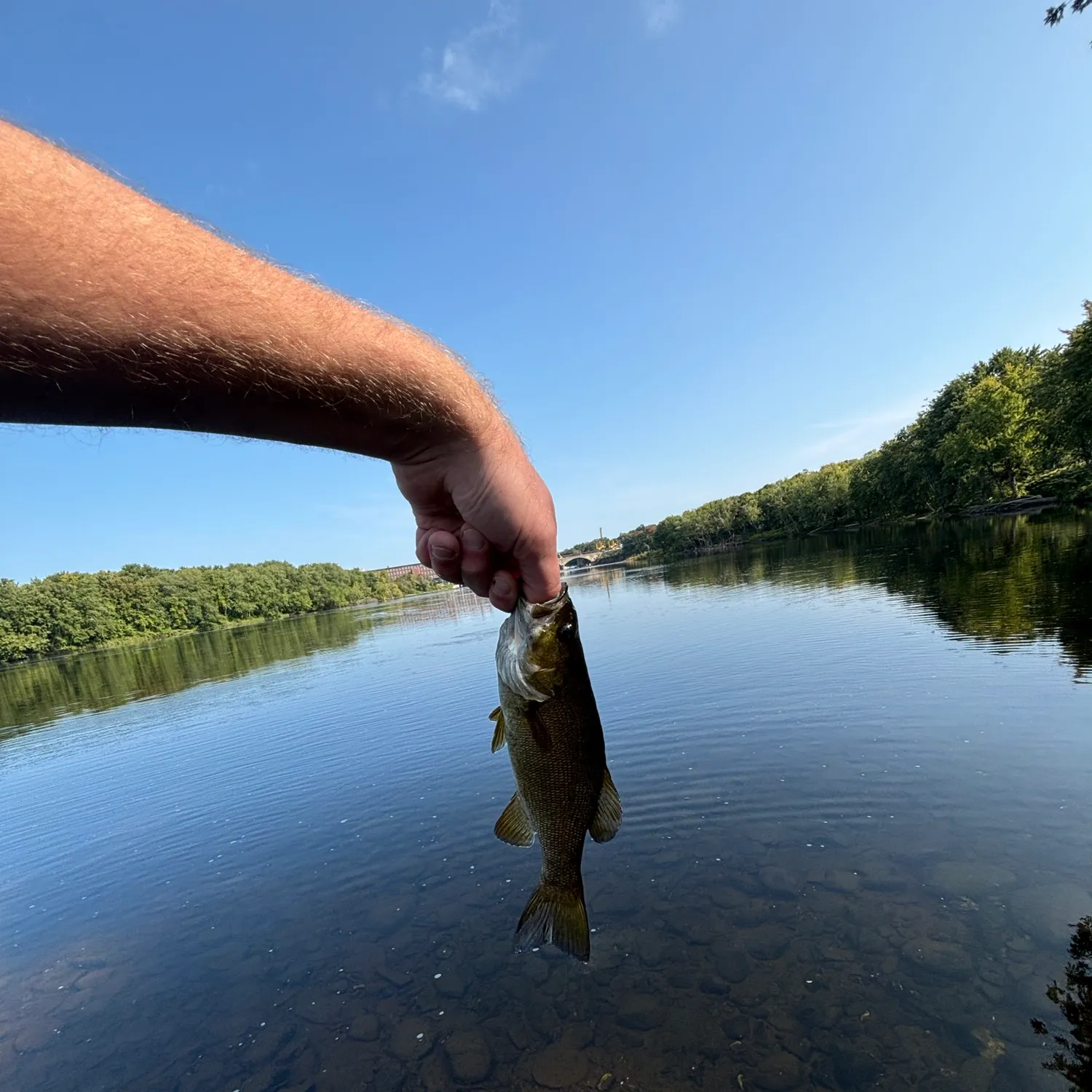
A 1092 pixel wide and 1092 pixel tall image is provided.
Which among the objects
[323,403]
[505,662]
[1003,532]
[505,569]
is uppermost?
[323,403]

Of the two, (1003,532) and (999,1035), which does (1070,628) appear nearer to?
(999,1035)

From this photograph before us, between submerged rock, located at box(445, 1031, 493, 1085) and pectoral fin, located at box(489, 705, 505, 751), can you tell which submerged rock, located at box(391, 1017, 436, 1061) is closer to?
submerged rock, located at box(445, 1031, 493, 1085)

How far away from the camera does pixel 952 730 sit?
12086 millimetres

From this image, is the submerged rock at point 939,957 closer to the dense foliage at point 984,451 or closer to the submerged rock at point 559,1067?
the submerged rock at point 559,1067

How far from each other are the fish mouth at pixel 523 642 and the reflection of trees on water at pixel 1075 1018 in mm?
6037

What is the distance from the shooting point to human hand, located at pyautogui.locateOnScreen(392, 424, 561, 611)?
2.23 metres

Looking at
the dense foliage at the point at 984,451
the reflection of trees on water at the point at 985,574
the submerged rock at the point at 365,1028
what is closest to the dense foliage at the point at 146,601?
the reflection of trees on water at the point at 985,574

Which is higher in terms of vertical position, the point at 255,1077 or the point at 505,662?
the point at 505,662

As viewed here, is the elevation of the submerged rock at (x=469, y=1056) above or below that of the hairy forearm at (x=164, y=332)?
below

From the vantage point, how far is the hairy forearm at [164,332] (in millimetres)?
1177

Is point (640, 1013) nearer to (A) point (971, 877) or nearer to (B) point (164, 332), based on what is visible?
(A) point (971, 877)

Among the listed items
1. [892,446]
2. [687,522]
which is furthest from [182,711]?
[687,522]

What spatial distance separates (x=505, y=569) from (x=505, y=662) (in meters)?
0.66

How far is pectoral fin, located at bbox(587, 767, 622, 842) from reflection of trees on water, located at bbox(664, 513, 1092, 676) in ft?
50.8
